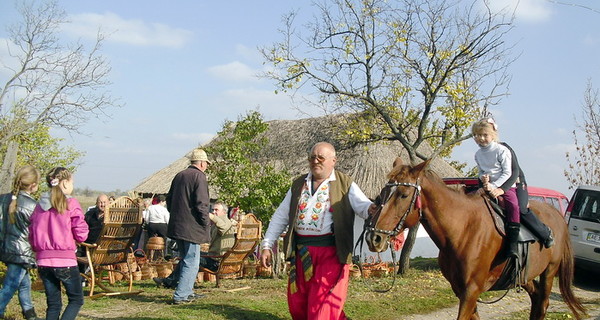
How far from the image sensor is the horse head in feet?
14.9

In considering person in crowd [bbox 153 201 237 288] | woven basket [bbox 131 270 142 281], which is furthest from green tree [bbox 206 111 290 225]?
woven basket [bbox 131 270 142 281]

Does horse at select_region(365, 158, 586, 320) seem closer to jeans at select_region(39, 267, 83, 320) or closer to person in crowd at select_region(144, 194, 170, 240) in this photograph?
jeans at select_region(39, 267, 83, 320)

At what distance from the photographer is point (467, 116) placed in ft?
41.0

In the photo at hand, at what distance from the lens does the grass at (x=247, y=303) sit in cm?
712

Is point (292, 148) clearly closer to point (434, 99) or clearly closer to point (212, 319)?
point (434, 99)

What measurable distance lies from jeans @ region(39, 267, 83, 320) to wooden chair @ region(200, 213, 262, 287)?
3.77 metres

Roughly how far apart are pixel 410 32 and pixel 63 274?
932 cm

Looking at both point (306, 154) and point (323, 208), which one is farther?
point (306, 154)

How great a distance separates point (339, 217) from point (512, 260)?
7.47ft

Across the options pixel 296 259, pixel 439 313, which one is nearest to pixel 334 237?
pixel 296 259

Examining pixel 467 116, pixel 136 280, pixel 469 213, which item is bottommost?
pixel 136 280

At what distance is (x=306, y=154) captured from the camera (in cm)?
2192

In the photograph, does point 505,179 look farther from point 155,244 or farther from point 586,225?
point 155,244

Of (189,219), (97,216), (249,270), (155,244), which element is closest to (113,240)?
(189,219)
